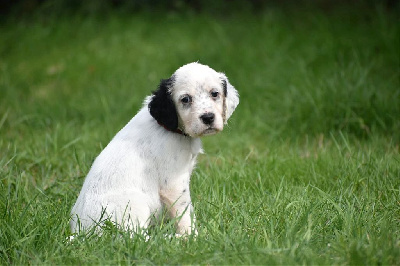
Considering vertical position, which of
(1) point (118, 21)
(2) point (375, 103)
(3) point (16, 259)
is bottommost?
(3) point (16, 259)

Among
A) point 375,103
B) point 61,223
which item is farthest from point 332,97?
point 61,223

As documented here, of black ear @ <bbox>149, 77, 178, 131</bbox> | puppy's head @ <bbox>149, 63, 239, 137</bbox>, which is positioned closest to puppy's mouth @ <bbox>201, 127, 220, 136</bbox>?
puppy's head @ <bbox>149, 63, 239, 137</bbox>

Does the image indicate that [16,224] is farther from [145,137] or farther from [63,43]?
[63,43]

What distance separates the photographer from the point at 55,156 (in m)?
5.86

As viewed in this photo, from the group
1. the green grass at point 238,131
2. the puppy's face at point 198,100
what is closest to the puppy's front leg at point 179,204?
the green grass at point 238,131

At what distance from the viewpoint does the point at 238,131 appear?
740cm

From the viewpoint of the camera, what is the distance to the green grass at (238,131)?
3754mm

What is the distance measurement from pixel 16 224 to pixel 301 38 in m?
6.74

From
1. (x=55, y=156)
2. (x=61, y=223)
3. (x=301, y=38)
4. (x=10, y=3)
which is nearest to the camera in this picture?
(x=61, y=223)

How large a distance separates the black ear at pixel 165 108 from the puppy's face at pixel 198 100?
0.04 meters

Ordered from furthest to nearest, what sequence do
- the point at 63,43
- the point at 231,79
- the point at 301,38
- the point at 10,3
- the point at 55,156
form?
the point at 10,3
the point at 63,43
the point at 301,38
the point at 231,79
the point at 55,156

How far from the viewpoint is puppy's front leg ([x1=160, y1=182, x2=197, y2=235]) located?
13.5ft

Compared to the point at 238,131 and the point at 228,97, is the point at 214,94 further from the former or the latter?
the point at 238,131

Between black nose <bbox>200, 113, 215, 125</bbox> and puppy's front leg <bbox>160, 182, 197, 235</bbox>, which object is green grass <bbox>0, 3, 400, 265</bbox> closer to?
puppy's front leg <bbox>160, 182, 197, 235</bbox>
